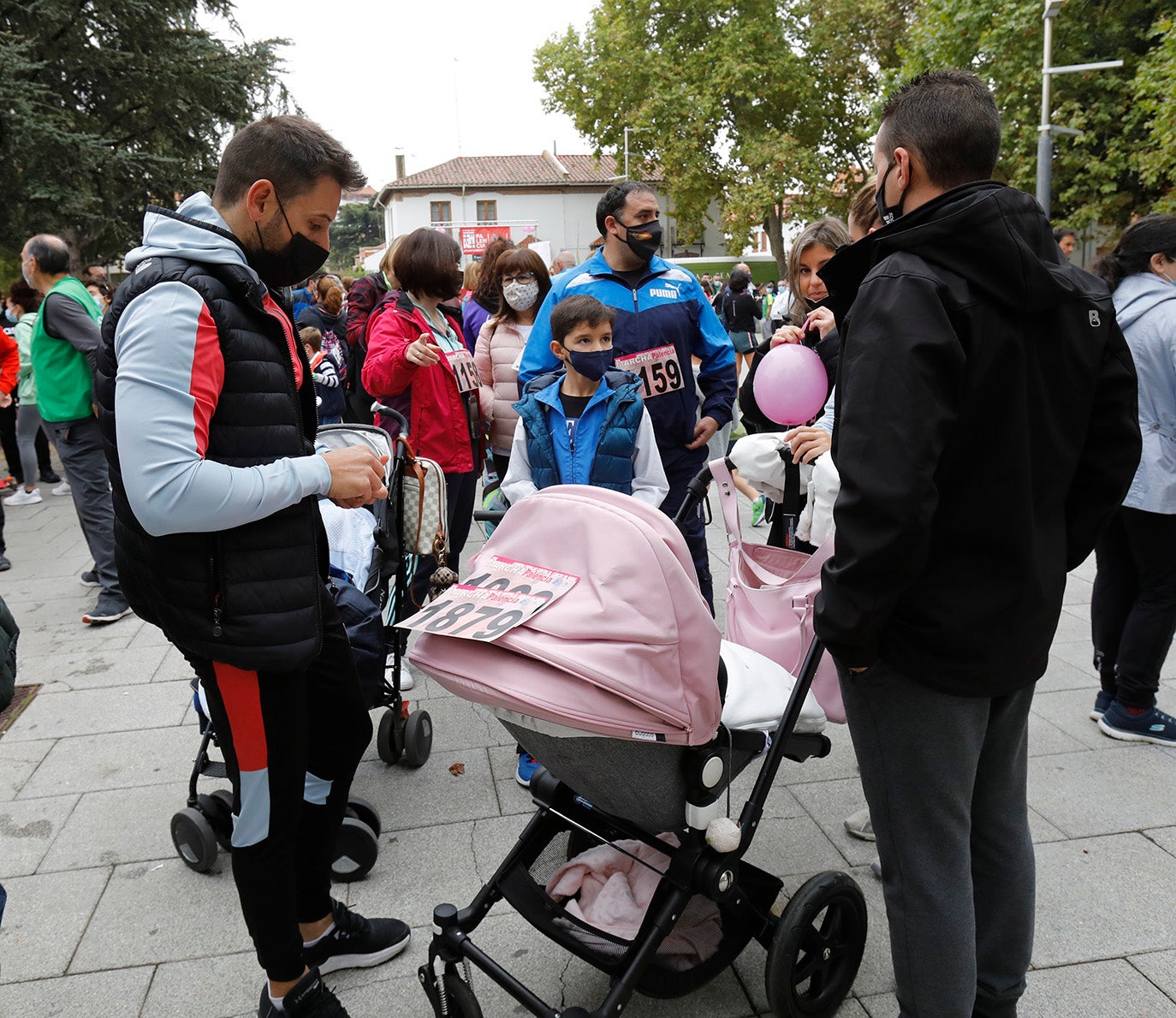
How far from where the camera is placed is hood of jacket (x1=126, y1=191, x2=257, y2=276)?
1.96m

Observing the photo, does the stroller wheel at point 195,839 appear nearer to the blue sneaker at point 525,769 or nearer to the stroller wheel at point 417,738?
the stroller wheel at point 417,738

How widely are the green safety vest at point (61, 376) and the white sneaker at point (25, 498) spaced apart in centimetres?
412

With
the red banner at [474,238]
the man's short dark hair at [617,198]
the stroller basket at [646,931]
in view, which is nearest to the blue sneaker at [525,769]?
the stroller basket at [646,931]

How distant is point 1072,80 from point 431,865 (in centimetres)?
2234

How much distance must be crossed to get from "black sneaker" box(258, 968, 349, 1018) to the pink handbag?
1.39m

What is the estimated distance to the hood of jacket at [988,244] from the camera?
5.67 feet

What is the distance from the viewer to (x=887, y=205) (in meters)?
1.94

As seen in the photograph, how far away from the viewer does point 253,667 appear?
2.05 metres

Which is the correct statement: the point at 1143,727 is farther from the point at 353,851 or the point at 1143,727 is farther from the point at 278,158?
the point at 278,158

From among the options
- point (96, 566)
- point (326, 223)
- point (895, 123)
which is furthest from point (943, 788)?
point (96, 566)

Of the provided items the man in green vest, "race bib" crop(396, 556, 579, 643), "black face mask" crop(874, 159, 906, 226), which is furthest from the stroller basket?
the man in green vest

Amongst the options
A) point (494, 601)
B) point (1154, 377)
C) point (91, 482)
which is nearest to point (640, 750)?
point (494, 601)

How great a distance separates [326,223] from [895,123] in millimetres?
1258

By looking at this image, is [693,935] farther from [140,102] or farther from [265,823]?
[140,102]
